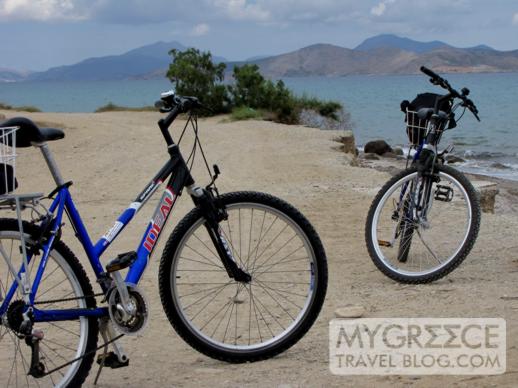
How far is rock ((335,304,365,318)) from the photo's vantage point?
492 centimetres

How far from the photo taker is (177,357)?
436 centimetres

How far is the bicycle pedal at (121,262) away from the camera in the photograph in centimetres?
370

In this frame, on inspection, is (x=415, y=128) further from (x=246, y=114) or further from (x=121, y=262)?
(x=246, y=114)

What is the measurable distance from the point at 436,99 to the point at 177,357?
2.81 m

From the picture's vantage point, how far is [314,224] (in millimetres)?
8062

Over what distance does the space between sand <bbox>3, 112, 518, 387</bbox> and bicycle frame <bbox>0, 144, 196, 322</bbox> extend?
0.58 metres

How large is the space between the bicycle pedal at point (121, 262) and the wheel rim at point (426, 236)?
253 cm

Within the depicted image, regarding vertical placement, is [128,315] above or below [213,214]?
below

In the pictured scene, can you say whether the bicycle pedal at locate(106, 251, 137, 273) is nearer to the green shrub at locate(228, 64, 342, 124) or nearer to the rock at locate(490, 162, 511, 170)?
the green shrub at locate(228, 64, 342, 124)

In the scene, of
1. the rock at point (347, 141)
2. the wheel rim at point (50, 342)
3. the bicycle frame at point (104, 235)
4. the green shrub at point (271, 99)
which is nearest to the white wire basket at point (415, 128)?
the bicycle frame at point (104, 235)

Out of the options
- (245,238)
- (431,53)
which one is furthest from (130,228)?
(431,53)

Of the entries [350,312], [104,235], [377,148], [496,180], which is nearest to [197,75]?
[377,148]

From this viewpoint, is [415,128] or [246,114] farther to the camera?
[246,114]

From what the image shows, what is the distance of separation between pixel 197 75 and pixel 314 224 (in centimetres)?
1963
